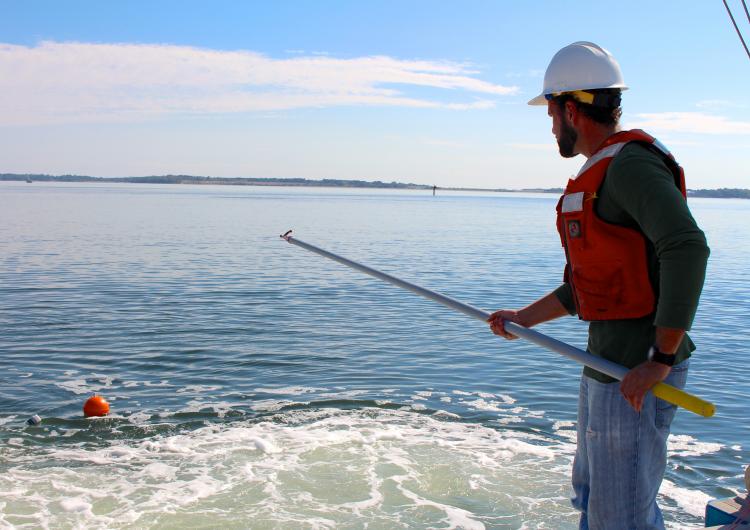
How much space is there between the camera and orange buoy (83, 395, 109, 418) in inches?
353

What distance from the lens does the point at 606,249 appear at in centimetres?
301

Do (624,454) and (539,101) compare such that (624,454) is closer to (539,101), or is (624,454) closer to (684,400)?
(684,400)

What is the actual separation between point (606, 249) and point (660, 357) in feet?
1.47

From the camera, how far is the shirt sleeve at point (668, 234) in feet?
8.79

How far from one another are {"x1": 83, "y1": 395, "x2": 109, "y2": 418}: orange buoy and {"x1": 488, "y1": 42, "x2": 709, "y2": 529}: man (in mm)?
6874

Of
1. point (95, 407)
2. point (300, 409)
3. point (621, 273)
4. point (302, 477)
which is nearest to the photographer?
point (621, 273)

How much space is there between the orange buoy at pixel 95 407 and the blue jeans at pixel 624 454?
702 centimetres

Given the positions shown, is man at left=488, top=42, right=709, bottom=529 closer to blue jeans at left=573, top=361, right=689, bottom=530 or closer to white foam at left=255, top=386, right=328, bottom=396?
blue jeans at left=573, top=361, right=689, bottom=530

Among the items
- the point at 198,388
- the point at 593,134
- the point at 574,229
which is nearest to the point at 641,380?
the point at 574,229

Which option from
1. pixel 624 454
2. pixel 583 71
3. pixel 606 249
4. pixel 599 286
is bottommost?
pixel 624 454

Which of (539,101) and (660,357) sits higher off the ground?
(539,101)

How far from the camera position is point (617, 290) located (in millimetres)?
3008

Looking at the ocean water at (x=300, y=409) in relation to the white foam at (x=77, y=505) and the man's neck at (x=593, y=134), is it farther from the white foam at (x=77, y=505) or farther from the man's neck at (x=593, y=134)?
the man's neck at (x=593, y=134)

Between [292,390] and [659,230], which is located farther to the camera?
[292,390]
